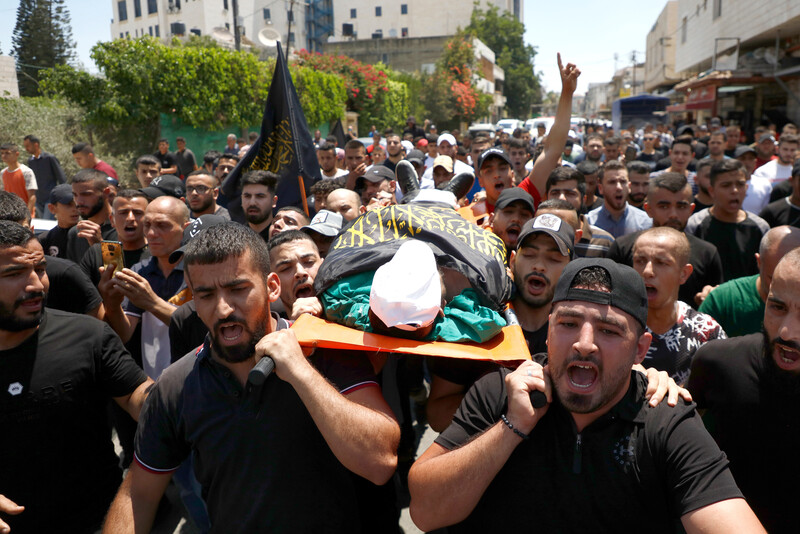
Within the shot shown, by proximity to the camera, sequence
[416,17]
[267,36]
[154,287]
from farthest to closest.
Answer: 1. [416,17]
2. [267,36]
3. [154,287]

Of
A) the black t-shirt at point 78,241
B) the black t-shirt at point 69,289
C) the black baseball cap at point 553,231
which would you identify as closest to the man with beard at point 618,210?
the black baseball cap at point 553,231

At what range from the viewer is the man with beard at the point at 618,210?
19.0ft

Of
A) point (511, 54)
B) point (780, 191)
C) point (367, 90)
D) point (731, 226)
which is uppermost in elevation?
point (511, 54)

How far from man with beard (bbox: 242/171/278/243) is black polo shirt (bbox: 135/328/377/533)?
3208 mm

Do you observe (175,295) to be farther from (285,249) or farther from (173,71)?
(173,71)

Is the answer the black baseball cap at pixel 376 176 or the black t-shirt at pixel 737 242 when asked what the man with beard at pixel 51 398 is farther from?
the black t-shirt at pixel 737 242

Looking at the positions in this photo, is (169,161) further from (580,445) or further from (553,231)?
(580,445)

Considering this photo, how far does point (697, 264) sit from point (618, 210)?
1.71 m

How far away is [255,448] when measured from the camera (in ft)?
7.25

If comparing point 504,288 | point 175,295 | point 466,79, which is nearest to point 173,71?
point 175,295

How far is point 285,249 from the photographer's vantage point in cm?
352

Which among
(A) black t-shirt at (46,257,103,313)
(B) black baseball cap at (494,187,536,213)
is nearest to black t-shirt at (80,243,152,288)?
(A) black t-shirt at (46,257,103,313)

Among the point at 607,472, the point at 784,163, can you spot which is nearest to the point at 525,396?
the point at 607,472

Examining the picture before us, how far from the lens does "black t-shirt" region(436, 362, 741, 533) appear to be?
1.87 meters
